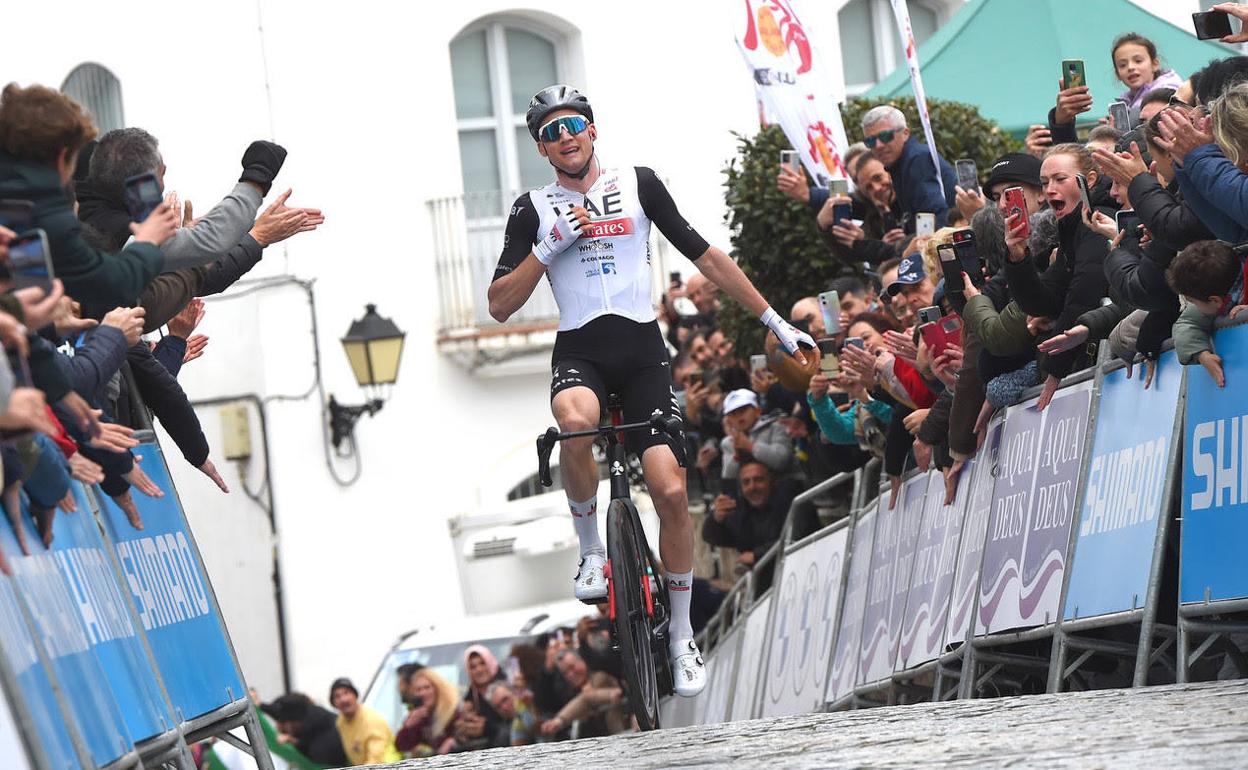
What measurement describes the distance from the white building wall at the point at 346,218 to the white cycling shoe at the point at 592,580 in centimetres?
1485

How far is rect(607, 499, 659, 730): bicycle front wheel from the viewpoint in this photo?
8.23 m

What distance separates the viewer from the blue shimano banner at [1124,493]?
311 inches

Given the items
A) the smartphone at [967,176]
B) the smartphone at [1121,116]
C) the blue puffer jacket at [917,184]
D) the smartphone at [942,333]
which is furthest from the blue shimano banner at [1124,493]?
the blue puffer jacket at [917,184]

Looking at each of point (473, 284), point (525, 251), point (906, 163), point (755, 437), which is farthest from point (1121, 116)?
point (473, 284)

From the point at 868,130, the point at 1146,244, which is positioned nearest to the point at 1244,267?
the point at 1146,244

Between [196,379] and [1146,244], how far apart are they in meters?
17.2

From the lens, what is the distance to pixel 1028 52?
17.8 meters

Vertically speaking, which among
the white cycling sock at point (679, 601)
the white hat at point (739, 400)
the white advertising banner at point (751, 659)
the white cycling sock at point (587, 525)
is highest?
the white hat at point (739, 400)

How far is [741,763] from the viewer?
6.15m

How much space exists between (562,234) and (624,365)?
21.5 inches

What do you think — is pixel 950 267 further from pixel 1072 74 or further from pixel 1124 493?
pixel 1124 493

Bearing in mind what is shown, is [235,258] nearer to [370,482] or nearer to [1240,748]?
[1240,748]

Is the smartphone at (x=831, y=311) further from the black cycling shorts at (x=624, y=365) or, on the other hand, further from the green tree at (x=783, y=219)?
the green tree at (x=783, y=219)

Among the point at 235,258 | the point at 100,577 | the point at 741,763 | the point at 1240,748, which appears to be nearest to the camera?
the point at 1240,748
